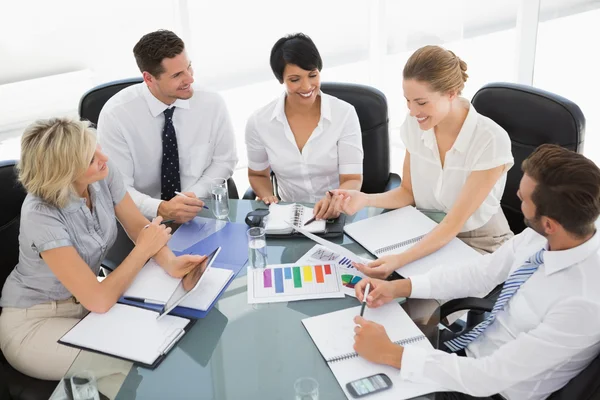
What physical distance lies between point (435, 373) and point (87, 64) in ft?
14.1

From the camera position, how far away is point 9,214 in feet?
6.99

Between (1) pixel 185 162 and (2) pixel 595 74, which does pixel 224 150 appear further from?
(2) pixel 595 74

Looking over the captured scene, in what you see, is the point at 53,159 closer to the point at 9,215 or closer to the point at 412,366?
the point at 9,215

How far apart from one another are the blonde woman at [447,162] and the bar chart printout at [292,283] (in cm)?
23

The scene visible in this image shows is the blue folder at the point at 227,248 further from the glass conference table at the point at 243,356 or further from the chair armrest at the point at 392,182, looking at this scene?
the chair armrest at the point at 392,182

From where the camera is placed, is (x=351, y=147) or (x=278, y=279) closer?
(x=278, y=279)

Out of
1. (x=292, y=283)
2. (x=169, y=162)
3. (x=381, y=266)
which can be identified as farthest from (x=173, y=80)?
(x=381, y=266)

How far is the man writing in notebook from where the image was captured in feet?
4.69

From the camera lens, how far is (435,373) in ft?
4.88

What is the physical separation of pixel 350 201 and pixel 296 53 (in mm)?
668

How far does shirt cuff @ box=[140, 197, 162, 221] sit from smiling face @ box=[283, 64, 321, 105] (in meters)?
0.74

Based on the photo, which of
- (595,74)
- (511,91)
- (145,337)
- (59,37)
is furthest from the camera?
(59,37)

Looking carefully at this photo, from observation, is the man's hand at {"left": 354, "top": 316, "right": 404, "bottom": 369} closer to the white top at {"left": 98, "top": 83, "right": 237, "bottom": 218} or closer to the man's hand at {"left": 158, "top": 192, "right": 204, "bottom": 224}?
the man's hand at {"left": 158, "top": 192, "right": 204, "bottom": 224}

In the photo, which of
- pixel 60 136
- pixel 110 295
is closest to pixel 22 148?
pixel 60 136
